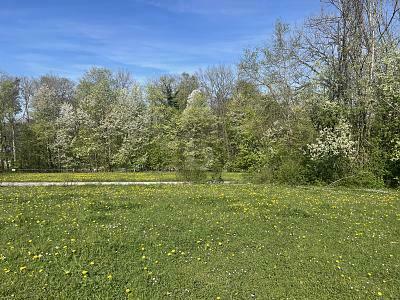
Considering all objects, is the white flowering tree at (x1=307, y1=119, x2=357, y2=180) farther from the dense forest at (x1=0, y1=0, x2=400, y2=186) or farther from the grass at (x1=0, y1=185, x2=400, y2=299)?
the grass at (x1=0, y1=185, x2=400, y2=299)

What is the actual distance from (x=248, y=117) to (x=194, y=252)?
36.8m

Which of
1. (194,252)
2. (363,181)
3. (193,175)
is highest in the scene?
(193,175)

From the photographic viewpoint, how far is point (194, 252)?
27.3 feet

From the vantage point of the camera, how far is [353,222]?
36.9ft

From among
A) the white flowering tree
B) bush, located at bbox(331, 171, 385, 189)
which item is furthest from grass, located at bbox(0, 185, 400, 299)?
the white flowering tree

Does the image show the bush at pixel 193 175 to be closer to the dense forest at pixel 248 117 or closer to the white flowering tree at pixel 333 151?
the dense forest at pixel 248 117

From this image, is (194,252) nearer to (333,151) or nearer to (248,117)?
(333,151)

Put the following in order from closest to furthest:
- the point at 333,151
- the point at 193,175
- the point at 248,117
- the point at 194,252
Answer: the point at 194,252 < the point at 333,151 < the point at 193,175 < the point at 248,117

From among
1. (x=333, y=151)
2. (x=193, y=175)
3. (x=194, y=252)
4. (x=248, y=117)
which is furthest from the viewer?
(x=248, y=117)

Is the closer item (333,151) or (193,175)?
(333,151)

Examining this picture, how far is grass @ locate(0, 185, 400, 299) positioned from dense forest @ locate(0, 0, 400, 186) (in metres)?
13.3

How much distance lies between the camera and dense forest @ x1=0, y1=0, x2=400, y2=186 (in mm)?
24984

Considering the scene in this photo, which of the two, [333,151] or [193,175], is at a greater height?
[333,151]

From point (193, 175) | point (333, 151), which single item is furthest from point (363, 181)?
point (193, 175)
